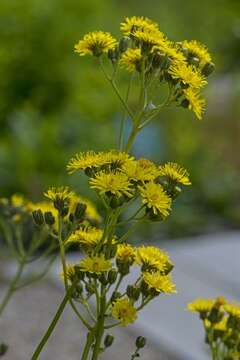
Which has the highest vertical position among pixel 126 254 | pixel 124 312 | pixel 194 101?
pixel 194 101

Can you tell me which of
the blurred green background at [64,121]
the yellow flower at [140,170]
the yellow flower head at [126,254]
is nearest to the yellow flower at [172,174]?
the yellow flower at [140,170]

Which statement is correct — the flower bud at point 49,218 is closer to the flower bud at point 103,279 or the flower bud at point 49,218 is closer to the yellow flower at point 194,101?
the flower bud at point 103,279

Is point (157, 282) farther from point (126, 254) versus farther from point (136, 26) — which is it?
point (136, 26)

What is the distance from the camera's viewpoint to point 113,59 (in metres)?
1.23

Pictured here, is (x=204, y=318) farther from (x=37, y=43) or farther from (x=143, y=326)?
(x=37, y=43)

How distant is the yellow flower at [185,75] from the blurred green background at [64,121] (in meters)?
3.71

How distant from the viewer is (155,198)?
3.58 ft

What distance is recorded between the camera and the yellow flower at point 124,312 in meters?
1.08

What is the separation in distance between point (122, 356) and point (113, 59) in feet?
7.35

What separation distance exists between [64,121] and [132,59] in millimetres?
4277

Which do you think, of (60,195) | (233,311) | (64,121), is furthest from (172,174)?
(64,121)

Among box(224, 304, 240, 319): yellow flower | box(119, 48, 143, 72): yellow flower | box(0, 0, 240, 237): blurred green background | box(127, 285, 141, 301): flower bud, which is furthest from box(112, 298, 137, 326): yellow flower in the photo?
box(0, 0, 240, 237): blurred green background

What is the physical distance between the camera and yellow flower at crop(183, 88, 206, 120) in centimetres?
115

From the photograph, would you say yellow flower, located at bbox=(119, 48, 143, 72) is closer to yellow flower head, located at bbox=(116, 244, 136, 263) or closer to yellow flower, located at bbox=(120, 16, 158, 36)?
yellow flower, located at bbox=(120, 16, 158, 36)
